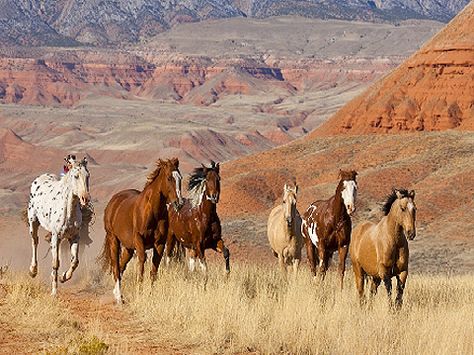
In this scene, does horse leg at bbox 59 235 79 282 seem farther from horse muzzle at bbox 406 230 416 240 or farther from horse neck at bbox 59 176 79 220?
horse muzzle at bbox 406 230 416 240

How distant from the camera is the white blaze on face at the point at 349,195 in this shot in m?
15.5

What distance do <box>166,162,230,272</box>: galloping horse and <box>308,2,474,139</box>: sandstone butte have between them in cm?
4311

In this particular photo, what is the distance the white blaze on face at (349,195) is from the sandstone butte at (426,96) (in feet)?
145

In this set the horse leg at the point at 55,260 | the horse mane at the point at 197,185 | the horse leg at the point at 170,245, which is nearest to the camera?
the horse leg at the point at 55,260

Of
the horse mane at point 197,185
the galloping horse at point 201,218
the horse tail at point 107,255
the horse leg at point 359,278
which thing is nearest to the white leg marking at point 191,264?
the galloping horse at point 201,218

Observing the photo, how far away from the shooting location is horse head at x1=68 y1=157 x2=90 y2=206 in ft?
48.6

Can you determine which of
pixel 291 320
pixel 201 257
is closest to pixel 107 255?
pixel 201 257

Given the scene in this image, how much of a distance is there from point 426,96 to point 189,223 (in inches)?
1901

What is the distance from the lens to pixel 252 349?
11398mm

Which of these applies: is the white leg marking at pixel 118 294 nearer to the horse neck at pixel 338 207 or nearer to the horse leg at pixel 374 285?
the horse leg at pixel 374 285

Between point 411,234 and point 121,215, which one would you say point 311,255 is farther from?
point 411,234

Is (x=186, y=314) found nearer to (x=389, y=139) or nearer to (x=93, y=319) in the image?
(x=93, y=319)

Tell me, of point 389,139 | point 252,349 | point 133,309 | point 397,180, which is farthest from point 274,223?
point 389,139

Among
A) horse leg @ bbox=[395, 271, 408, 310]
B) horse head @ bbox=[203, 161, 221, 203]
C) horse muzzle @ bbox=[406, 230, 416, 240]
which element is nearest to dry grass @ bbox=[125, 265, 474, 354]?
horse leg @ bbox=[395, 271, 408, 310]
